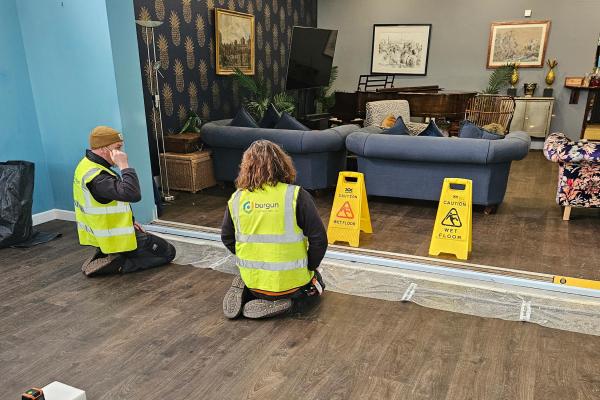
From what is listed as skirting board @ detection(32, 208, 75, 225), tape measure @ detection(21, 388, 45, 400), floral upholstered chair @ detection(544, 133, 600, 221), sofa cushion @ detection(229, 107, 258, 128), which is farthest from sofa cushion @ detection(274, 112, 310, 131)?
tape measure @ detection(21, 388, 45, 400)

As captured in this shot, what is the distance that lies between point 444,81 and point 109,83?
6717 mm

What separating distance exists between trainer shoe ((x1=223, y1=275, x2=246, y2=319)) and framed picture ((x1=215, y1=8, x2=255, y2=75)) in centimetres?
430

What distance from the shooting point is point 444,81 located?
8.79 metres

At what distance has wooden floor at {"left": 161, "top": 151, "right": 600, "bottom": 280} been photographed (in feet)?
11.2

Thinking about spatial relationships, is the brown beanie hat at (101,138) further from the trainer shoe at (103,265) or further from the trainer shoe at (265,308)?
the trainer shoe at (265,308)

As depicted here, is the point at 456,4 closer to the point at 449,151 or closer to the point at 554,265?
the point at 449,151

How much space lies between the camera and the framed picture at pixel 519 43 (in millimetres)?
7965

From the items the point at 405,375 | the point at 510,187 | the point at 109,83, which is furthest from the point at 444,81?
the point at 405,375

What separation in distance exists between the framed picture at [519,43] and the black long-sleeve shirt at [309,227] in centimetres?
712

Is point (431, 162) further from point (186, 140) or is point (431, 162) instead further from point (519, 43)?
point (519, 43)

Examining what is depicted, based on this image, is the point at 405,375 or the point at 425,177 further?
the point at 425,177

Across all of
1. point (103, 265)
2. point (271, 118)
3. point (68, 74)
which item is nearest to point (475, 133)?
point (271, 118)

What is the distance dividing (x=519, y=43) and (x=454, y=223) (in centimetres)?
610

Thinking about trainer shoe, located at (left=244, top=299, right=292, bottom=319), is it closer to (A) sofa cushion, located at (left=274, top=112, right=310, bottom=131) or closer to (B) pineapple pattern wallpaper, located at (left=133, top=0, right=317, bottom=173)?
(A) sofa cushion, located at (left=274, top=112, right=310, bottom=131)
